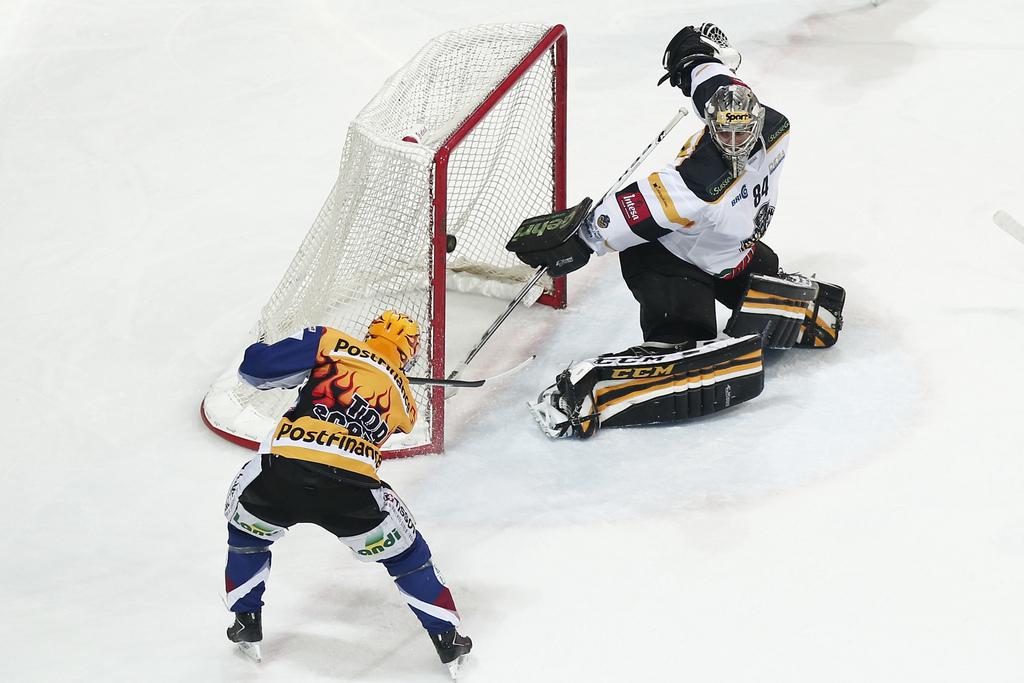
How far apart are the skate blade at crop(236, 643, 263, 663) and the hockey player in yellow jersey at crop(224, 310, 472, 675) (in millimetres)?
148

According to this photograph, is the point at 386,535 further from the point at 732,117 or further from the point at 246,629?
the point at 732,117

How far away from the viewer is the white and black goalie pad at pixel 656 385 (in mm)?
4285

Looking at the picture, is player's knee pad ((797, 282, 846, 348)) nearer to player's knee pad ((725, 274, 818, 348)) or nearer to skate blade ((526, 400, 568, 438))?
player's knee pad ((725, 274, 818, 348))

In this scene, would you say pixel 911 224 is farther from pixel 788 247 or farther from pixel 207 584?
pixel 207 584

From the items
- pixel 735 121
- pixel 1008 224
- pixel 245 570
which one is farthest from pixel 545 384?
pixel 1008 224

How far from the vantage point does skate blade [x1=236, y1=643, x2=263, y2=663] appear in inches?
139

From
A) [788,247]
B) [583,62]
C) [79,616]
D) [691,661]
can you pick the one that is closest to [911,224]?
[788,247]

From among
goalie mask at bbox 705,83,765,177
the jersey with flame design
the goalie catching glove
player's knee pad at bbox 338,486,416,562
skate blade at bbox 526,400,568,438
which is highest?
goalie mask at bbox 705,83,765,177

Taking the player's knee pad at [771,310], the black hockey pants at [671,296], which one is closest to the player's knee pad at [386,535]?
the black hockey pants at [671,296]

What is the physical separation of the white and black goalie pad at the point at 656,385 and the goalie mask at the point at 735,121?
0.57 m

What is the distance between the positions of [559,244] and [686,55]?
744mm

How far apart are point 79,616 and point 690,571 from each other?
159cm

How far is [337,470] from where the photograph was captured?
3.28 m

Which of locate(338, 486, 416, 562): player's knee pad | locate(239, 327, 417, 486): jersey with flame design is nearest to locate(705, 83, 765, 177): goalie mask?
locate(239, 327, 417, 486): jersey with flame design
